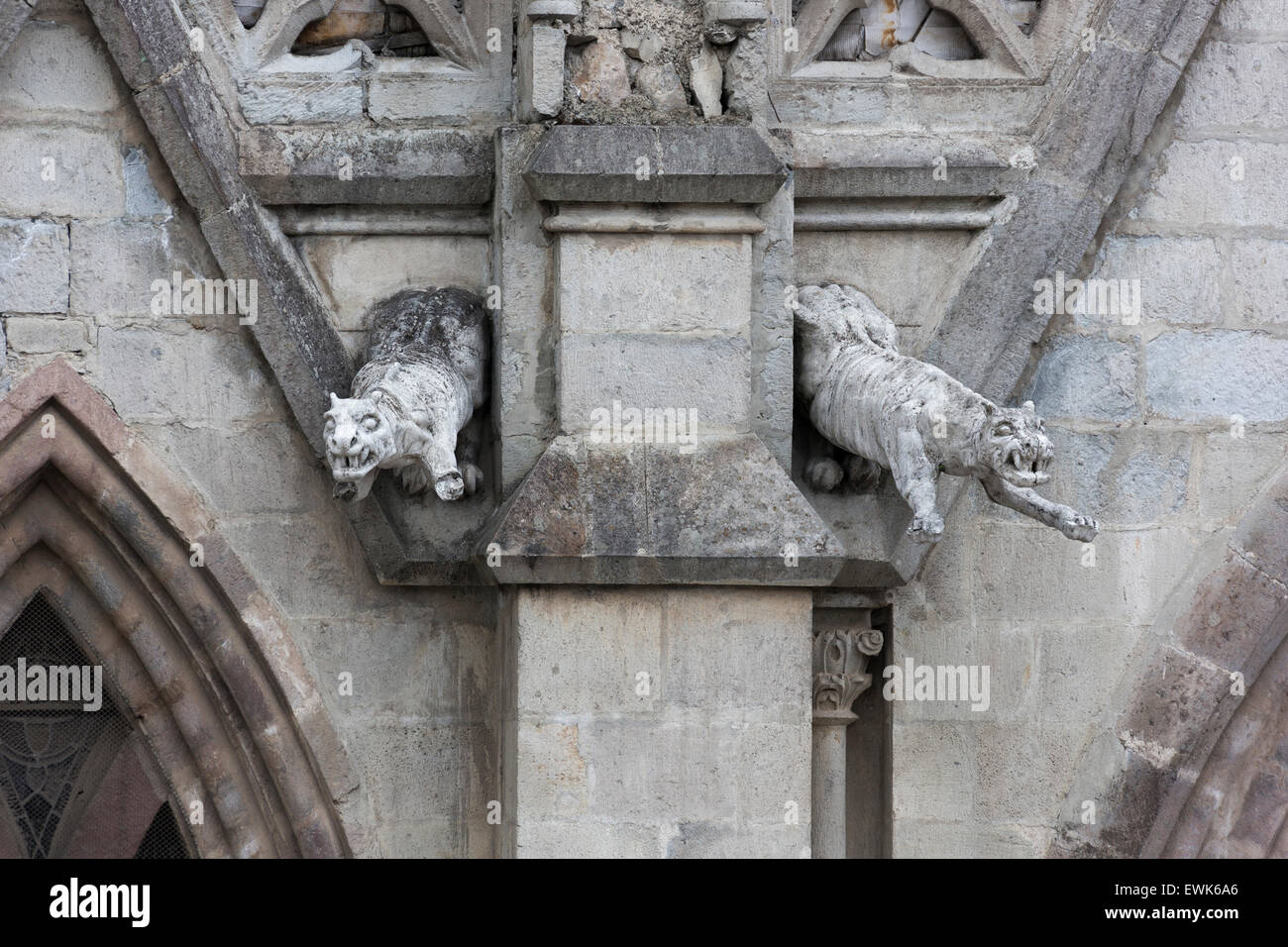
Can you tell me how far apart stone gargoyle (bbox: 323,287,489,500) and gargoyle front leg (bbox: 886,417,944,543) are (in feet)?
3.20

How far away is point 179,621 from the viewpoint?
18.0 ft

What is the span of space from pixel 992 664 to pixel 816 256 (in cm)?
113

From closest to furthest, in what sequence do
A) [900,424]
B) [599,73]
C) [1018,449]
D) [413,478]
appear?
[1018,449], [900,424], [599,73], [413,478]

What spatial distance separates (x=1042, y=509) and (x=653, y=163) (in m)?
1.19

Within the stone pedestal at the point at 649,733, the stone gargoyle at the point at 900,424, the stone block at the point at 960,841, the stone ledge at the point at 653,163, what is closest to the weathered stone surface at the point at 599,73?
the stone ledge at the point at 653,163

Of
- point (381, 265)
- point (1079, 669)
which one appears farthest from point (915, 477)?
point (381, 265)

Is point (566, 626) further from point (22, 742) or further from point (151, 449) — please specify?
point (22, 742)

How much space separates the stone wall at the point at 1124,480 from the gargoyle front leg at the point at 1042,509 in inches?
30.8

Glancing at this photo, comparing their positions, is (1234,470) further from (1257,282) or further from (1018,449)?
(1018,449)

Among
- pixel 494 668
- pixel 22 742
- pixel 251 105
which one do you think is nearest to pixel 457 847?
pixel 494 668

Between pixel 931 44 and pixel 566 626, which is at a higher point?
pixel 931 44

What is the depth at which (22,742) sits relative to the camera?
5.70 metres

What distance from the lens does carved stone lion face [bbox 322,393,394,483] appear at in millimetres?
4660

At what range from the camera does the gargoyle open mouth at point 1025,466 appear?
4660mm
